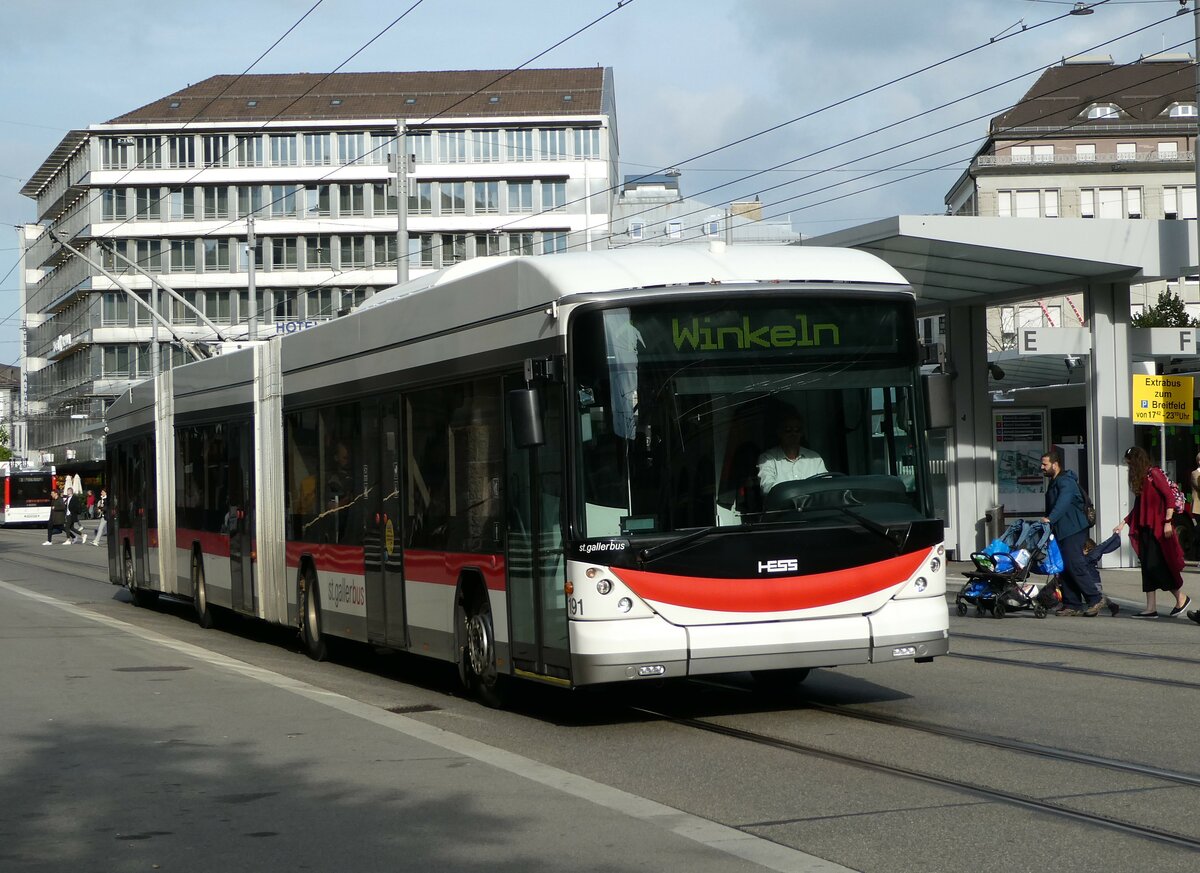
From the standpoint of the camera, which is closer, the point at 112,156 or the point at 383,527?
the point at 383,527

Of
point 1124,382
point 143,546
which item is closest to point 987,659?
point 1124,382

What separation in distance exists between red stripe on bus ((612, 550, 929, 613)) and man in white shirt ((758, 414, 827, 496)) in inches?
22.1

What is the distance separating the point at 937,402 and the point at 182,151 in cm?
8907

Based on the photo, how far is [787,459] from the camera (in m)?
9.89

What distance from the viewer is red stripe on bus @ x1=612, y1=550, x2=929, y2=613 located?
966 cm

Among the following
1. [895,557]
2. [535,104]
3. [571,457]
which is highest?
[535,104]

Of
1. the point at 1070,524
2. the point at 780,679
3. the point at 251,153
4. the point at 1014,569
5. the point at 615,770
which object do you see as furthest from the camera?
the point at 251,153

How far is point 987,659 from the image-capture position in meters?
13.7

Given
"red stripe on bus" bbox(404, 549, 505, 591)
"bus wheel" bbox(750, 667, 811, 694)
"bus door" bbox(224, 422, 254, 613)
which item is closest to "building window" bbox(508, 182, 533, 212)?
"bus door" bbox(224, 422, 254, 613)

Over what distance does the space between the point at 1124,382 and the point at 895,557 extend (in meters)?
15.3

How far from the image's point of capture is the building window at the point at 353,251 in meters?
93.7

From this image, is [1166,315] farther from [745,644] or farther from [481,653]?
[745,644]

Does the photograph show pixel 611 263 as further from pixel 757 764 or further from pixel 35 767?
pixel 35 767

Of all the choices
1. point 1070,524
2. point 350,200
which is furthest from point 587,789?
point 350,200
